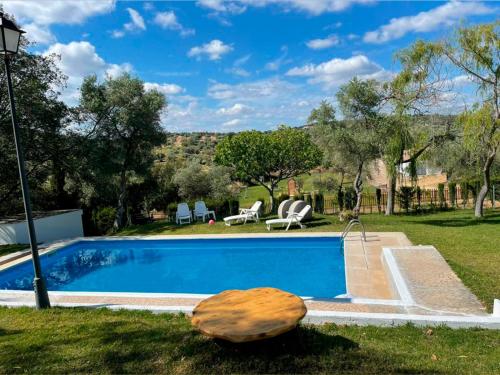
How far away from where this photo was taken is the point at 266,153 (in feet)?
59.7

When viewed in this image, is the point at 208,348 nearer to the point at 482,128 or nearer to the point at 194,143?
the point at 482,128

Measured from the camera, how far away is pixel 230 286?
8.69 m

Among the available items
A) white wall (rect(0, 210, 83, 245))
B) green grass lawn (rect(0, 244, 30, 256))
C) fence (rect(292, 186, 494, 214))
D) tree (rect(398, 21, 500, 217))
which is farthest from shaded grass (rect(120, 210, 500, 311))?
green grass lawn (rect(0, 244, 30, 256))

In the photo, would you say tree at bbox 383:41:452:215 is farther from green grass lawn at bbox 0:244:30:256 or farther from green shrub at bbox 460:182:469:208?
green grass lawn at bbox 0:244:30:256

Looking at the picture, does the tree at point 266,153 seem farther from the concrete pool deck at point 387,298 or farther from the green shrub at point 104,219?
the concrete pool deck at point 387,298

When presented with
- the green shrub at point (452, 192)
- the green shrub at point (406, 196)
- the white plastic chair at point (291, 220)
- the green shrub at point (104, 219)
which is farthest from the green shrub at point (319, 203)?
the green shrub at point (104, 219)

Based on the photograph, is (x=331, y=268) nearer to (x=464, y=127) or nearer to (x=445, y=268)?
(x=445, y=268)

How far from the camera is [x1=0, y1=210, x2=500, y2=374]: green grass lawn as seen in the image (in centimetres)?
347

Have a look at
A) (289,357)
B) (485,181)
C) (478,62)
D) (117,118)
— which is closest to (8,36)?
(289,357)

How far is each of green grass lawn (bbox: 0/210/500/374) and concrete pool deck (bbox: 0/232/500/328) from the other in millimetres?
272

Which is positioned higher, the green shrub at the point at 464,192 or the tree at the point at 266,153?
the tree at the point at 266,153

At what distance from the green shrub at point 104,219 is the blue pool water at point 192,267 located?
369 cm

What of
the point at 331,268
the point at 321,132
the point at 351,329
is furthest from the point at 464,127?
the point at 351,329

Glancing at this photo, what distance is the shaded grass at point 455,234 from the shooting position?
21.5ft
